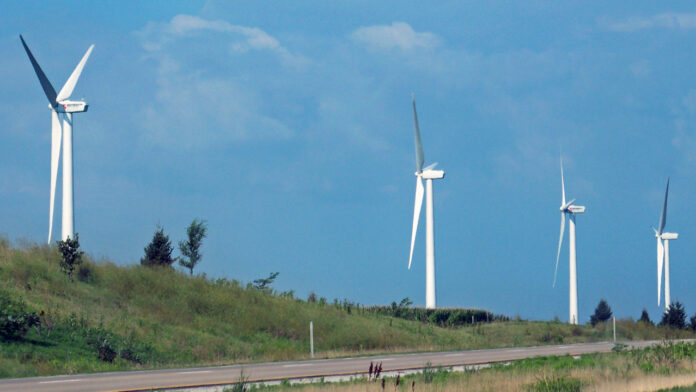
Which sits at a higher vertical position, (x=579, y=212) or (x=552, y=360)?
(x=579, y=212)

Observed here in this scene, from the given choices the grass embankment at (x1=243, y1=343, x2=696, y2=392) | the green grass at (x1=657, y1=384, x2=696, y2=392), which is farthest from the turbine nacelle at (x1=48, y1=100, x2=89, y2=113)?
the green grass at (x1=657, y1=384, x2=696, y2=392)

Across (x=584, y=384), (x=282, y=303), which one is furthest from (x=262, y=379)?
(x=282, y=303)

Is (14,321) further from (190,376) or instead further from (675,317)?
(675,317)

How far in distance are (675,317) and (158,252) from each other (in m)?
50.1

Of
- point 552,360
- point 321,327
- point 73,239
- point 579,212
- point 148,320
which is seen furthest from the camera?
point 579,212

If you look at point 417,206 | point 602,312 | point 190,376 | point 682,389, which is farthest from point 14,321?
point 602,312

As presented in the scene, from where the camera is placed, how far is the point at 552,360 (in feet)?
105

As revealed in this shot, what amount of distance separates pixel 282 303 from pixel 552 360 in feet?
86.5

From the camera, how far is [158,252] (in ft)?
187

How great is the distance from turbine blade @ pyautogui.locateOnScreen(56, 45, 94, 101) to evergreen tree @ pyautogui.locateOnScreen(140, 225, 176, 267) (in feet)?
33.2

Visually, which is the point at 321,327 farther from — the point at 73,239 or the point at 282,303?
the point at 73,239

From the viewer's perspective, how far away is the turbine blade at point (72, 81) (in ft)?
183

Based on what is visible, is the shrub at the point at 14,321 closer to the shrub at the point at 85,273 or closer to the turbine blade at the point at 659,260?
the shrub at the point at 85,273

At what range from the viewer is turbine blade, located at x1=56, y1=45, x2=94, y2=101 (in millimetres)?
55656
